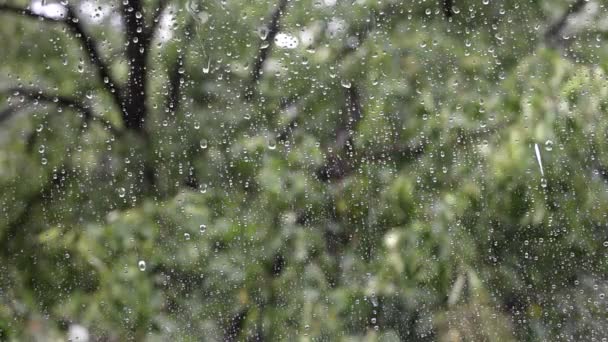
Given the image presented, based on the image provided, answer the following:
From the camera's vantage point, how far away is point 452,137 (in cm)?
103

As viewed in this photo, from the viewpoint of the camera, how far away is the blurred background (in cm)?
101

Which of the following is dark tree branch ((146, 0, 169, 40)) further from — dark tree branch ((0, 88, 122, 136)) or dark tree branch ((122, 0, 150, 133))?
dark tree branch ((0, 88, 122, 136))

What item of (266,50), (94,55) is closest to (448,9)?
(266,50)

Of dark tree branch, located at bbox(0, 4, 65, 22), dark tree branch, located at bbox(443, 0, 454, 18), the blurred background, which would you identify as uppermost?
dark tree branch, located at bbox(0, 4, 65, 22)

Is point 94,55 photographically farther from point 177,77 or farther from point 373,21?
point 373,21

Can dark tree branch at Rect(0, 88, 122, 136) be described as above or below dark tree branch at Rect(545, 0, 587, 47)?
below

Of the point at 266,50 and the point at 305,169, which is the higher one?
the point at 266,50

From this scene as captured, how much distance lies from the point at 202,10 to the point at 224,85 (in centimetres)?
11

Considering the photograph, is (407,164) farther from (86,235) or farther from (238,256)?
(86,235)

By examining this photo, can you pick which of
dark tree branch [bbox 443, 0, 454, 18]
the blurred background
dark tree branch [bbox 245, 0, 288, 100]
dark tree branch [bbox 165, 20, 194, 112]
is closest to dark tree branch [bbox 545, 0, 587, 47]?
the blurred background

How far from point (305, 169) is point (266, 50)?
0.18m

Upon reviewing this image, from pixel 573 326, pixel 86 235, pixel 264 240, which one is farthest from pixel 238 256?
pixel 573 326

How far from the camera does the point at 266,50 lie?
1.03 metres

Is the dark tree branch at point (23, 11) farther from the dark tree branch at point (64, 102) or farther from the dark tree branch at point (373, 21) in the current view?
the dark tree branch at point (373, 21)
